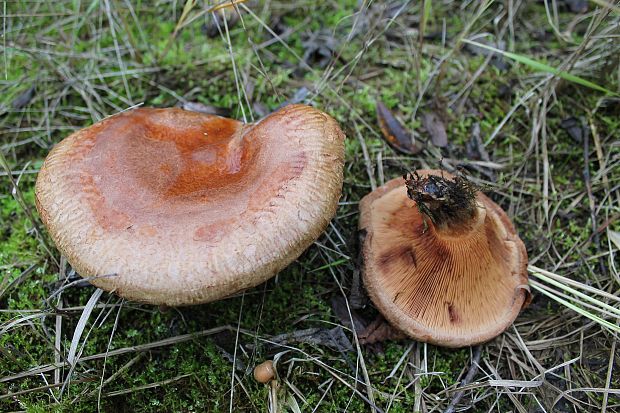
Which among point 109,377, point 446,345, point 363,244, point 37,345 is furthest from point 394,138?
point 37,345

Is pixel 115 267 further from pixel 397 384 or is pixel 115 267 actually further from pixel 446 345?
pixel 446 345

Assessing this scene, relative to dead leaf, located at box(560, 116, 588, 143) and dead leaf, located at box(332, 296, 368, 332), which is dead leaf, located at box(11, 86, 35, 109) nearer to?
dead leaf, located at box(332, 296, 368, 332)

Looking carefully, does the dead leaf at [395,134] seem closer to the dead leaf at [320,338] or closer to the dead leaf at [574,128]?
the dead leaf at [574,128]

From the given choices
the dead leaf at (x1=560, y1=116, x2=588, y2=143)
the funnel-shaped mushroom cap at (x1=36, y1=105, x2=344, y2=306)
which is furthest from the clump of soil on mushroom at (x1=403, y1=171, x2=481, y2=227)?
the dead leaf at (x1=560, y1=116, x2=588, y2=143)

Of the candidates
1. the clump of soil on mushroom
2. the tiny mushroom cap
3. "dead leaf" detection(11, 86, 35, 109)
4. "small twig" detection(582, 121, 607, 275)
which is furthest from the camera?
"dead leaf" detection(11, 86, 35, 109)

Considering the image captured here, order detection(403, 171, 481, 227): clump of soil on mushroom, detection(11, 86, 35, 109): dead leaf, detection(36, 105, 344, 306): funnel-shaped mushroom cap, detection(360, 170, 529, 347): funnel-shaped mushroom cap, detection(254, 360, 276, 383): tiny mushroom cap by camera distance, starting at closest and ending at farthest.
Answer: detection(36, 105, 344, 306): funnel-shaped mushroom cap < detection(403, 171, 481, 227): clump of soil on mushroom < detection(254, 360, 276, 383): tiny mushroom cap < detection(360, 170, 529, 347): funnel-shaped mushroom cap < detection(11, 86, 35, 109): dead leaf
